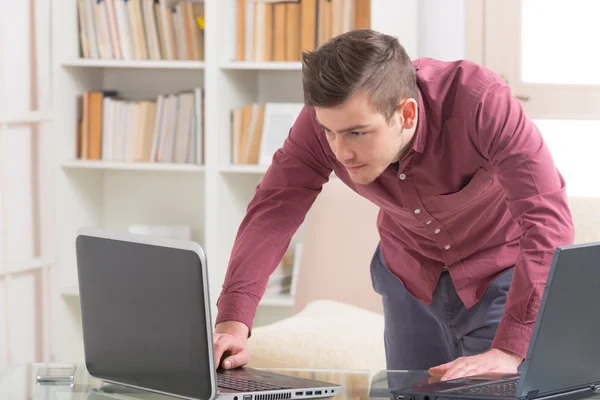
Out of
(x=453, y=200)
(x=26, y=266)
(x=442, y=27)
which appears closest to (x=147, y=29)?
(x=26, y=266)

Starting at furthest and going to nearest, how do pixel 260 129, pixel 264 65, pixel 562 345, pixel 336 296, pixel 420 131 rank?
pixel 260 129 < pixel 264 65 < pixel 336 296 < pixel 420 131 < pixel 562 345

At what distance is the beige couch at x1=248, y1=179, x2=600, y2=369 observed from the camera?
105 inches

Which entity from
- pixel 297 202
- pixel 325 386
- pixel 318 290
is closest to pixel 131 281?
pixel 325 386

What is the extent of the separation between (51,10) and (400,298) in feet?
7.65

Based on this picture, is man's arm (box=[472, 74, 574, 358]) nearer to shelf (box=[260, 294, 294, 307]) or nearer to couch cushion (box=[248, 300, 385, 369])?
couch cushion (box=[248, 300, 385, 369])

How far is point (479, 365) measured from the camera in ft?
4.67

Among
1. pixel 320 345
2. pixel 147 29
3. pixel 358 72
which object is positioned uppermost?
pixel 147 29

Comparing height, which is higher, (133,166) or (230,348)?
(133,166)

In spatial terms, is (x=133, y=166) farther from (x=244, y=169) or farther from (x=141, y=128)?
(x=244, y=169)

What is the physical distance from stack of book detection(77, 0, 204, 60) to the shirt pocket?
7.02 ft

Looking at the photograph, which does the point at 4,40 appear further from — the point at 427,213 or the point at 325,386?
the point at 325,386

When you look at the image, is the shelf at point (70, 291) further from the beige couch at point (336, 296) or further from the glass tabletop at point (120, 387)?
the glass tabletop at point (120, 387)

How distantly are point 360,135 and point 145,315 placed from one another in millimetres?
451

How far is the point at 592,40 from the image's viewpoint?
3.68 meters
